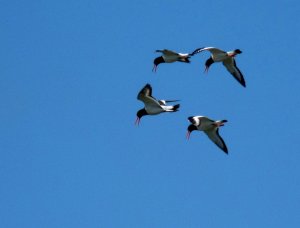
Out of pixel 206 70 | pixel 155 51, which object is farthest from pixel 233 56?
pixel 155 51

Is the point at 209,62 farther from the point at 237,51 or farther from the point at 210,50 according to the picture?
the point at 210,50

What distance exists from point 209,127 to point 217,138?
0.94 meters

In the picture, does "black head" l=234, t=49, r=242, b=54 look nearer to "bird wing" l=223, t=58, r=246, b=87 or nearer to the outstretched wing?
the outstretched wing

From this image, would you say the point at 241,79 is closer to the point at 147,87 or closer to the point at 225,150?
the point at 225,150

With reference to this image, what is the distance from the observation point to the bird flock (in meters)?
31.5

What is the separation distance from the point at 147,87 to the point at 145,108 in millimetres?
1718

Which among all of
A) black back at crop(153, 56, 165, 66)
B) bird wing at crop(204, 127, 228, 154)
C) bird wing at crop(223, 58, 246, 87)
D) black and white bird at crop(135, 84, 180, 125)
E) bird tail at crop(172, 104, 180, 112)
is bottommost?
bird wing at crop(204, 127, 228, 154)

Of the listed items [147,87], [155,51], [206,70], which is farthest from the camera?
[206,70]

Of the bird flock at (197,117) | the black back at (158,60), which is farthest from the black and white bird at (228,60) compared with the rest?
the black back at (158,60)

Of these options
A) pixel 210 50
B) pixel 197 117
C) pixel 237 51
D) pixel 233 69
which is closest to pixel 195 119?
pixel 197 117

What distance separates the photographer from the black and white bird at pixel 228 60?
34.2 m

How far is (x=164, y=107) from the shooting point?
31.8 metres

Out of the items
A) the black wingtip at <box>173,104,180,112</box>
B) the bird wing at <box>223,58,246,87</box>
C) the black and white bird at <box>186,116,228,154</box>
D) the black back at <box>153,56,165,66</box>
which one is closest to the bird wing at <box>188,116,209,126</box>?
the black and white bird at <box>186,116,228,154</box>

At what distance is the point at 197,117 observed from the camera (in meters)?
31.5
